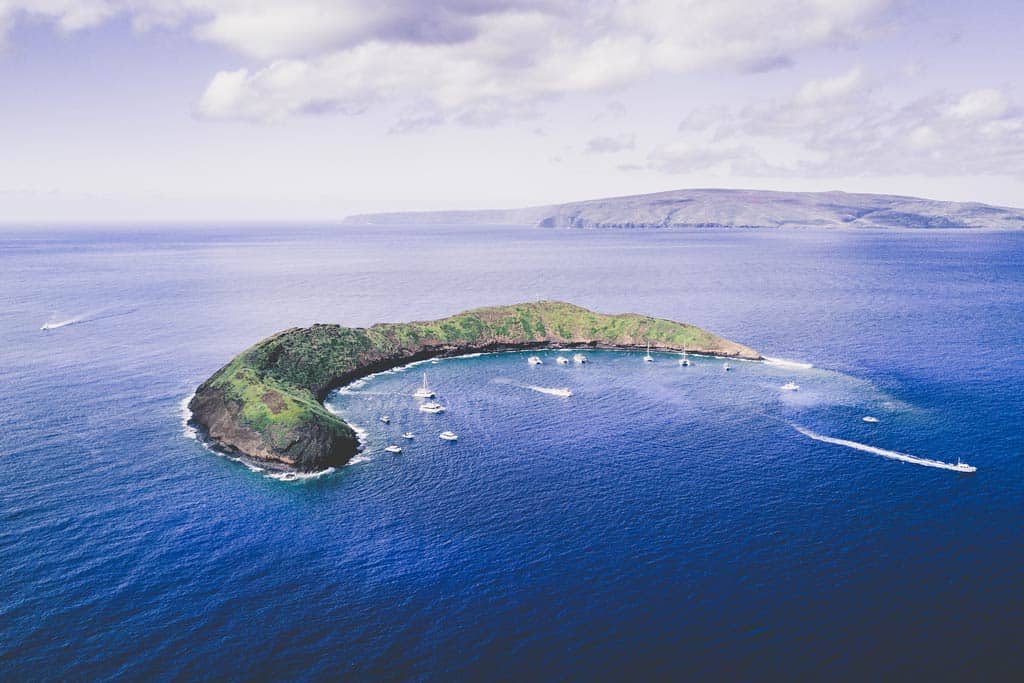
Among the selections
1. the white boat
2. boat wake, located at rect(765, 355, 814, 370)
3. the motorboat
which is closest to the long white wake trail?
the motorboat

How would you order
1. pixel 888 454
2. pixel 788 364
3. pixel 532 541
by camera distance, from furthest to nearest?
1. pixel 788 364
2. pixel 888 454
3. pixel 532 541

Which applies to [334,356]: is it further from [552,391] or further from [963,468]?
[963,468]

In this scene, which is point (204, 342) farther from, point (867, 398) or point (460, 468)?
point (867, 398)

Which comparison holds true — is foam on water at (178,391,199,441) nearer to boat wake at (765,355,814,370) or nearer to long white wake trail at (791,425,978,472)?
long white wake trail at (791,425,978,472)

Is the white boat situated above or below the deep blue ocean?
above

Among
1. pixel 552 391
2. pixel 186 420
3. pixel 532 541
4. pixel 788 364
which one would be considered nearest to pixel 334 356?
pixel 186 420

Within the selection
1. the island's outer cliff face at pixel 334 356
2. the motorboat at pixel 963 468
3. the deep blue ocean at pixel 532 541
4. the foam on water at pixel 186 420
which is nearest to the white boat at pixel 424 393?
the deep blue ocean at pixel 532 541
